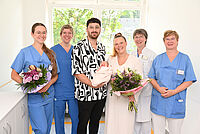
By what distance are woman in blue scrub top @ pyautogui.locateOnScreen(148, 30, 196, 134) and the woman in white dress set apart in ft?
0.87

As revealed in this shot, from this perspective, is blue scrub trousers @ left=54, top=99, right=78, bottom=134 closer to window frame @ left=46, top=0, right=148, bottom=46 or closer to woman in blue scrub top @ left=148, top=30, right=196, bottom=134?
woman in blue scrub top @ left=148, top=30, right=196, bottom=134

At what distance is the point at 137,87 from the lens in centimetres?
180

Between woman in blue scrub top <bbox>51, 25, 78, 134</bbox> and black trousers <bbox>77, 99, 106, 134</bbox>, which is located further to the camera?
woman in blue scrub top <bbox>51, 25, 78, 134</bbox>

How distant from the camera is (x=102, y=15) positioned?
4012 mm

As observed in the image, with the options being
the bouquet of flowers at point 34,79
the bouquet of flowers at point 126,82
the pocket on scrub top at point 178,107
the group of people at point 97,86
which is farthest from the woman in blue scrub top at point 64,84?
the pocket on scrub top at point 178,107

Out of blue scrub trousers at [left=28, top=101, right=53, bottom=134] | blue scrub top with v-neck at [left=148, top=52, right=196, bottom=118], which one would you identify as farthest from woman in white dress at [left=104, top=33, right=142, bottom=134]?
blue scrub trousers at [left=28, top=101, right=53, bottom=134]

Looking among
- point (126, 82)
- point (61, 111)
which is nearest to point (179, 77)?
point (126, 82)

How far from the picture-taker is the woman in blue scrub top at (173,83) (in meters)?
1.85

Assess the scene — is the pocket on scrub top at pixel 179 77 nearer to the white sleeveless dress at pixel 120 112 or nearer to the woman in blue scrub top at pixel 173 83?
the woman in blue scrub top at pixel 173 83

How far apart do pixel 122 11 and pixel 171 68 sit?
2499 millimetres

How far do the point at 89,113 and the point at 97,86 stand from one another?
1.12 feet

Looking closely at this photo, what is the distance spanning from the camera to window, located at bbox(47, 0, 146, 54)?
3891 mm

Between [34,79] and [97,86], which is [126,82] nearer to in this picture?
[97,86]

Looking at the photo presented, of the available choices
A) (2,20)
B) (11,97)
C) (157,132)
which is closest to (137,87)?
(157,132)
